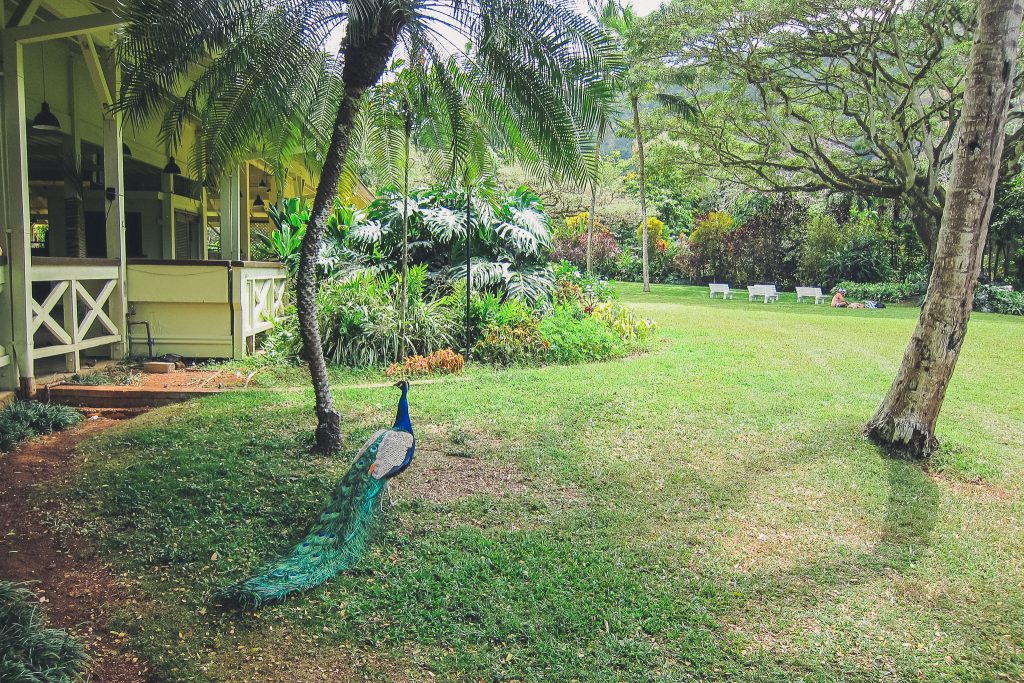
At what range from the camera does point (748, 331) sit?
12.6 metres

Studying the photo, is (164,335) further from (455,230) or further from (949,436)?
(949,436)

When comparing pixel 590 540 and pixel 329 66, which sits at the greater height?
pixel 329 66

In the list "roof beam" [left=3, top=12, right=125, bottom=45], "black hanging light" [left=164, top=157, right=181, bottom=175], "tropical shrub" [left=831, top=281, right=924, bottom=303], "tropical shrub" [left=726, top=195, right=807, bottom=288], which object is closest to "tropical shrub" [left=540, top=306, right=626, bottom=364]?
"roof beam" [left=3, top=12, right=125, bottom=45]

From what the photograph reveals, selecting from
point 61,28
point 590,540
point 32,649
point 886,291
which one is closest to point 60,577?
point 32,649

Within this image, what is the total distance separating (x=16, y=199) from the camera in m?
5.99

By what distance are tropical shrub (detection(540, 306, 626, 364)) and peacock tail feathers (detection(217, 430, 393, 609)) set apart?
5126mm

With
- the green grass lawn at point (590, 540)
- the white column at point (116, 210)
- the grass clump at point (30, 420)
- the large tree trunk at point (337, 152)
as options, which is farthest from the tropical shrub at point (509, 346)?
the grass clump at point (30, 420)

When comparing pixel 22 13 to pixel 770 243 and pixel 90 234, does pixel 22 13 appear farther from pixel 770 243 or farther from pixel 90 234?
pixel 770 243

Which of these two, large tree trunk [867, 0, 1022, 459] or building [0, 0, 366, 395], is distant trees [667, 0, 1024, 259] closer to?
large tree trunk [867, 0, 1022, 459]

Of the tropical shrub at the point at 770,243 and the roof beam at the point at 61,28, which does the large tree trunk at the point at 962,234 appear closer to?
the roof beam at the point at 61,28

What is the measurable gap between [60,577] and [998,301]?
68.9 feet

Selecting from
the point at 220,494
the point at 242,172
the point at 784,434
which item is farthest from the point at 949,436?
the point at 242,172

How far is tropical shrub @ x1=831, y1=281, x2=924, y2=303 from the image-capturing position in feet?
68.4

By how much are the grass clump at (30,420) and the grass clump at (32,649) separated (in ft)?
9.77
